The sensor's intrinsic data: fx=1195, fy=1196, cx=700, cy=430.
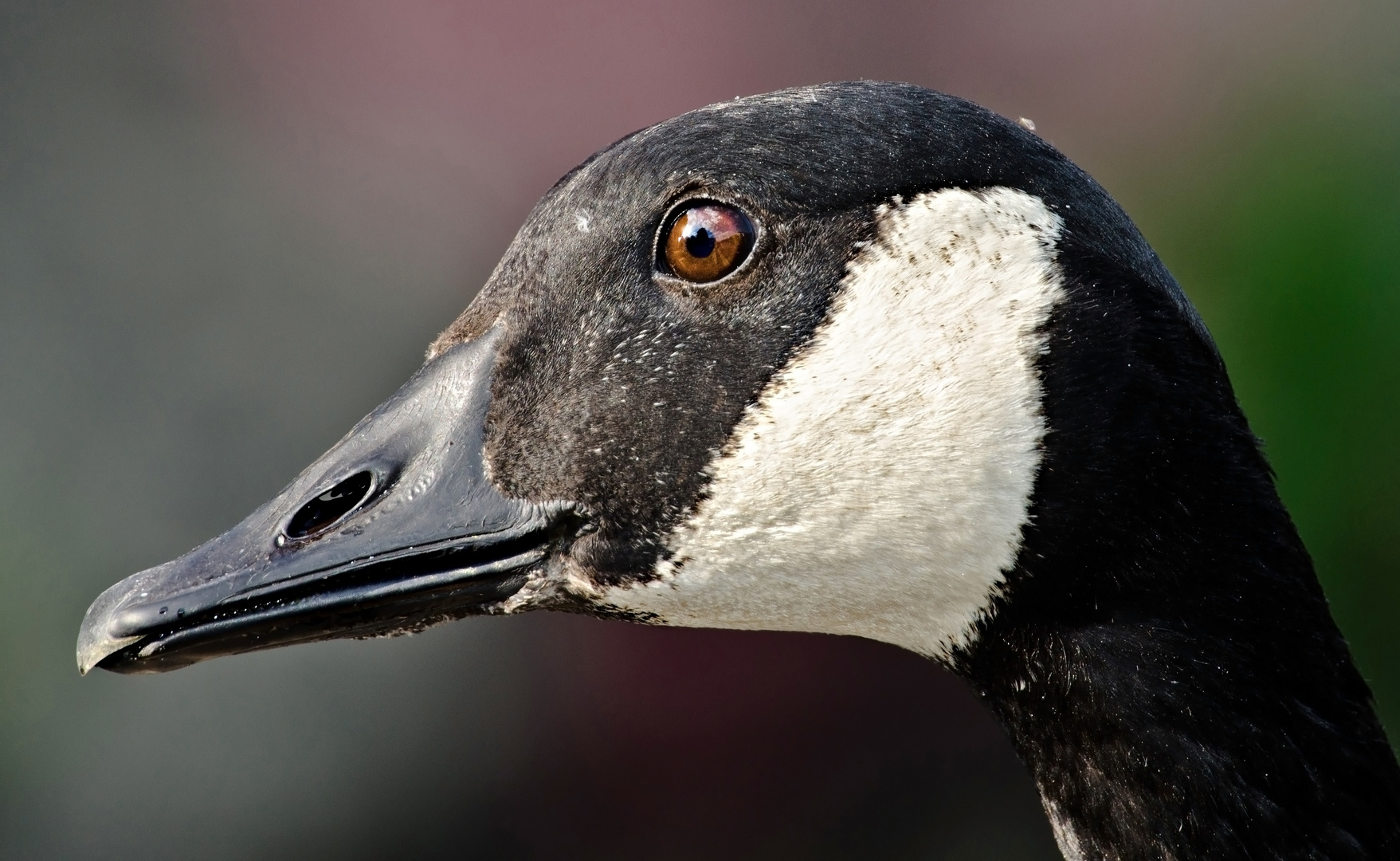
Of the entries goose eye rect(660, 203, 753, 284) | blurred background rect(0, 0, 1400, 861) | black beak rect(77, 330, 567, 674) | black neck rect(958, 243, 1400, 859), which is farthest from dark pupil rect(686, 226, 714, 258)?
blurred background rect(0, 0, 1400, 861)

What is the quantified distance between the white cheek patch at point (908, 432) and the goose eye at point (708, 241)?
166 millimetres

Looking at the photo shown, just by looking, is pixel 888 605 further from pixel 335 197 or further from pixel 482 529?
pixel 335 197

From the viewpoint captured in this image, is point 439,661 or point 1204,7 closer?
point 439,661

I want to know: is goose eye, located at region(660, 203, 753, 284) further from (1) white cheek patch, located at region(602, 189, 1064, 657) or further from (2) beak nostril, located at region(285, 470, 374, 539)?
(2) beak nostril, located at region(285, 470, 374, 539)

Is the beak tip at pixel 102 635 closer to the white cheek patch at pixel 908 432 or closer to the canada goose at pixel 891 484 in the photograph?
the canada goose at pixel 891 484

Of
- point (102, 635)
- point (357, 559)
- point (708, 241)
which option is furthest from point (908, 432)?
point (102, 635)

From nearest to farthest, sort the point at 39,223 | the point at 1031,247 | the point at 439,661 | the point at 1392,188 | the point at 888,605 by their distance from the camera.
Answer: the point at 1031,247 < the point at 888,605 < the point at 439,661 < the point at 39,223 < the point at 1392,188

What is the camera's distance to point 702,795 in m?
4.49

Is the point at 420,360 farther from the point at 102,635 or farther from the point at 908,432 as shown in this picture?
the point at 908,432

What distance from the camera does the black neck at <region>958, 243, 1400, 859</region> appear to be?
167 cm

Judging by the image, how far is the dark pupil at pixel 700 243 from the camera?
1.74 m

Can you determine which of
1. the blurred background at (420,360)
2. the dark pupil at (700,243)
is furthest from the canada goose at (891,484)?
the blurred background at (420,360)

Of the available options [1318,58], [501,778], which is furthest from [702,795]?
[1318,58]

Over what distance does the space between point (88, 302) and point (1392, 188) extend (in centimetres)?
531
